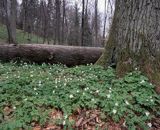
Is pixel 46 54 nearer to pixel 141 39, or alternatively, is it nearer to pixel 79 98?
pixel 141 39

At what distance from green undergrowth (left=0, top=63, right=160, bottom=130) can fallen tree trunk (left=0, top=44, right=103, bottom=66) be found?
10.6ft

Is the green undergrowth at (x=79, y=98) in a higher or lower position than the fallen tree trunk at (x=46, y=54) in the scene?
lower

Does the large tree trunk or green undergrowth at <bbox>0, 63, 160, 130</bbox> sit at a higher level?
the large tree trunk

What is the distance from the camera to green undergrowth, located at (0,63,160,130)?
363 cm

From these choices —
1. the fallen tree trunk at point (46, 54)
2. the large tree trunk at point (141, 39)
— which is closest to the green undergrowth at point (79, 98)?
the large tree trunk at point (141, 39)

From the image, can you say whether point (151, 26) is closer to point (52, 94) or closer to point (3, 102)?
point (52, 94)

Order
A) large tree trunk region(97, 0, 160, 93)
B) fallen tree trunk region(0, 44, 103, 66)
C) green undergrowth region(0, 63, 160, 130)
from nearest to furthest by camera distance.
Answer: green undergrowth region(0, 63, 160, 130) → large tree trunk region(97, 0, 160, 93) → fallen tree trunk region(0, 44, 103, 66)

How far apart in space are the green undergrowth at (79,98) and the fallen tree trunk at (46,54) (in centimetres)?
323

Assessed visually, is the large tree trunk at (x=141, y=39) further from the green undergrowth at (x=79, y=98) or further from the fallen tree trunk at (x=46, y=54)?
the fallen tree trunk at (x=46, y=54)

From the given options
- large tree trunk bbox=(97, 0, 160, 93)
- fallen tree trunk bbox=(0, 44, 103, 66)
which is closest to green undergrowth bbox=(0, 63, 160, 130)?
large tree trunk bbox=(97, 0, 160, 93)

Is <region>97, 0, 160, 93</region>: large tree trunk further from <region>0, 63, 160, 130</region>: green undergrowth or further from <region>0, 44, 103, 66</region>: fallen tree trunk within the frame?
<region>0, 44, 103, 66</region>: fallen tree trunk

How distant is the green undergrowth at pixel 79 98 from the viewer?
11.9 ft

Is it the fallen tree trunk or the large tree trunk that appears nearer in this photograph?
the large tree trunk

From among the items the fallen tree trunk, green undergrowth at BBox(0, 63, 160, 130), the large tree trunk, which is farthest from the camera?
the fallen tree trunk
